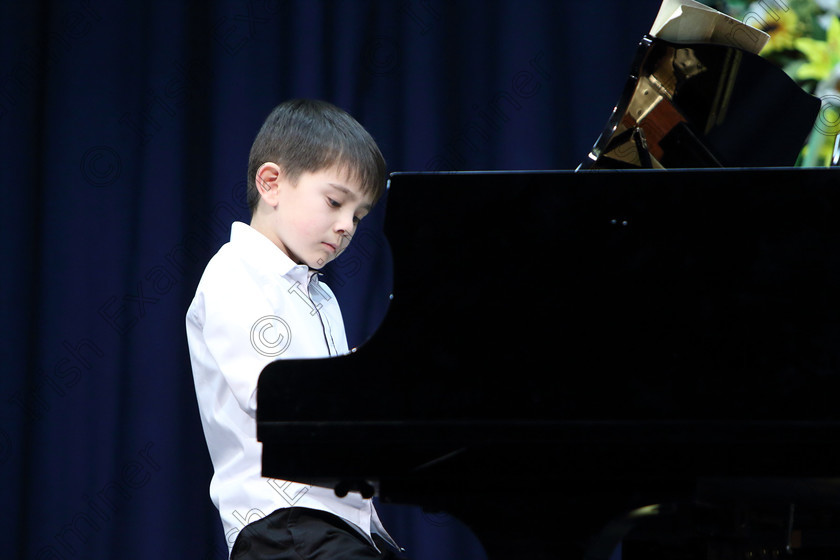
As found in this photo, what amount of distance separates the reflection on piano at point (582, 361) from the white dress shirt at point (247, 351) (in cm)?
42

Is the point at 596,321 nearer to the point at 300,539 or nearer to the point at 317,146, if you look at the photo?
the point at 300,539

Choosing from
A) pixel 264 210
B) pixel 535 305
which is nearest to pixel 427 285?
pixel 535 305

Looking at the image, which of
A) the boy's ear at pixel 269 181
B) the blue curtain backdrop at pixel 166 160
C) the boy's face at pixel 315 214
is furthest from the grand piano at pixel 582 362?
the blue curtain backdrop at pixel 166 160

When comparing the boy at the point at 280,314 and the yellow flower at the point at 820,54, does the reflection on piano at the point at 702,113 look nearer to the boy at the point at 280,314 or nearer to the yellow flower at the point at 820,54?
the boy at the point at 280,314

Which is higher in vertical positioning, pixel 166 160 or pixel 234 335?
pixel 166 160

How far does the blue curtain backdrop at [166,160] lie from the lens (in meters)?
2.24

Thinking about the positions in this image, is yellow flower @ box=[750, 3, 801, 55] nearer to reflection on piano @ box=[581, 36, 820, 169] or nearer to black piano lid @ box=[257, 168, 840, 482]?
reflection on piano @ box=[581, 36, 820, 169]

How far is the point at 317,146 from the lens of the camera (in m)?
1.59

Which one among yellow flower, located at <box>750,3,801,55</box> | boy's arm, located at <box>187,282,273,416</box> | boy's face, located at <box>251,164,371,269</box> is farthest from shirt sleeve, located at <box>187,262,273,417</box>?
yellow flower, located at <box>750,3,801,55</box>

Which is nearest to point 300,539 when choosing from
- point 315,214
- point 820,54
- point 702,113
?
point 315,214

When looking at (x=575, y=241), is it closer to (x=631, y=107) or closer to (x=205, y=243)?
(x=631, y=107)

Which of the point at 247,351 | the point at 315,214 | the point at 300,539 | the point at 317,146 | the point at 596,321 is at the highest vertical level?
the point at 317,146

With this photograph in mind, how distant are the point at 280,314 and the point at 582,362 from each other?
2.21 ft

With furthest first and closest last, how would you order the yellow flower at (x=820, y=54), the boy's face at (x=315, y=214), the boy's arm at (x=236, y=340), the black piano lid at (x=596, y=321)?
the yellow flower at (x=820, y=54) → the boy's face at (x=315, y=214) → the boy's arm at (x=236, y=340) → the black piano lid at (x=596, y=321)
